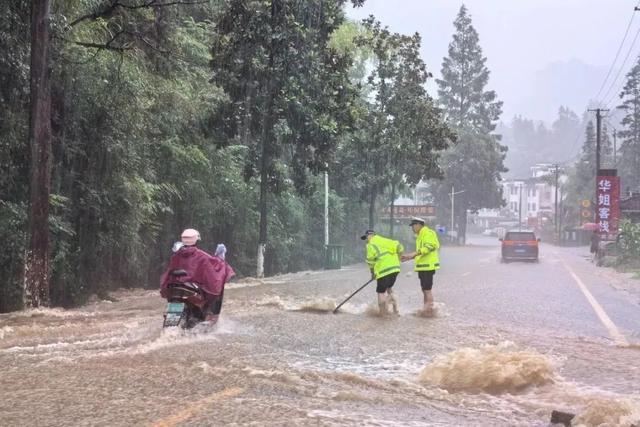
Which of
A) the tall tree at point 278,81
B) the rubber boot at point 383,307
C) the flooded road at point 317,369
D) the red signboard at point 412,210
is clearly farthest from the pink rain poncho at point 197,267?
the red signboard at point 412,210

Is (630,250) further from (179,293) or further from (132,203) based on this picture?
(179,293)

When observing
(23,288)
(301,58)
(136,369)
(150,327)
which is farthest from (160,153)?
(136,369)

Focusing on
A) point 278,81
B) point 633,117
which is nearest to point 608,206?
point 278,81

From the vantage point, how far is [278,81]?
19.3 m

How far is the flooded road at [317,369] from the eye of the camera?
5027 mm

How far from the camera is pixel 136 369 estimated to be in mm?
6352

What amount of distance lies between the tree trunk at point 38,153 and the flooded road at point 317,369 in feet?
2.31

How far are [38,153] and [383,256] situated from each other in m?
5.65

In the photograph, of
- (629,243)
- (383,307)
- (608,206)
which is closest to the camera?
(383,307)

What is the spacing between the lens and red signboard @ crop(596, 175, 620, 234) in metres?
32.8

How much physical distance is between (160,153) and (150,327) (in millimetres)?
8768

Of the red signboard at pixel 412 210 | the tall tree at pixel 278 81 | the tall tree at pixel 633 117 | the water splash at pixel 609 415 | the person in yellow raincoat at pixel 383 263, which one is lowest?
the water splash at pixel 609 415

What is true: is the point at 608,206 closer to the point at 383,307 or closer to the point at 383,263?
the point at 383,307

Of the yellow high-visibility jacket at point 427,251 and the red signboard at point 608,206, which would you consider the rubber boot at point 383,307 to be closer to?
the yellow high-visibility jacket at point 427,251
